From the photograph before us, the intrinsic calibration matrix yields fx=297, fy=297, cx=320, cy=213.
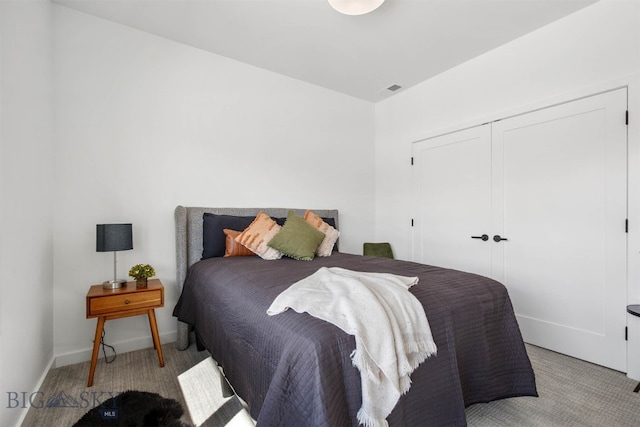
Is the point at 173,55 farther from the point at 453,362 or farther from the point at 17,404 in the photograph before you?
the point at 453,362

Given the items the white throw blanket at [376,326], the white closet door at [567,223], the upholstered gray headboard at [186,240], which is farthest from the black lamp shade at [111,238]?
the white closet door at [567,223]

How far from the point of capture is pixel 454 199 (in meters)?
3.40

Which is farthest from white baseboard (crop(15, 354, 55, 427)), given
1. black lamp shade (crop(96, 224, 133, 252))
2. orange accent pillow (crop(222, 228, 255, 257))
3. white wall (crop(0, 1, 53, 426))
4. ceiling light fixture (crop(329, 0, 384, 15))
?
ceiling light fixture (crop(329, 0, 384, 15))

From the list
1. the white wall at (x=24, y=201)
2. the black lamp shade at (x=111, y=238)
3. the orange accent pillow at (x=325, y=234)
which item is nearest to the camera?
the white wall at (x=24, y=201)

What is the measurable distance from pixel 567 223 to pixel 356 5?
245cm

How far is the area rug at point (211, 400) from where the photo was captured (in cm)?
160

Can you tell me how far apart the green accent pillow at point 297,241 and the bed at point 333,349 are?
321 millimetres

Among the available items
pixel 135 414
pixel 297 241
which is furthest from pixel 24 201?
pixel 297 241

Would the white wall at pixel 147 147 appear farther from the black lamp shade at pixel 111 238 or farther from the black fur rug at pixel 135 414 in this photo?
the black fur rug at pixel 135 414

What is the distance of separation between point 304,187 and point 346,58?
4.94 feet

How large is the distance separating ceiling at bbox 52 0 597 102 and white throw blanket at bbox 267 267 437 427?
2215 mm

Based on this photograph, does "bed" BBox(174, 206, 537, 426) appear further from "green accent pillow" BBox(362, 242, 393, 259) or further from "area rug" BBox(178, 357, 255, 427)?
"green accent pillow" BBox(362, 242, 393, 259)

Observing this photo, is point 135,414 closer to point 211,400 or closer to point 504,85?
point 211,400

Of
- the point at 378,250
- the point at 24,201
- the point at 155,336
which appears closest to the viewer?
the point at 24,201
